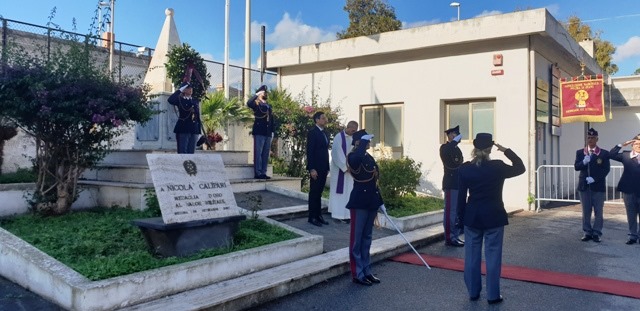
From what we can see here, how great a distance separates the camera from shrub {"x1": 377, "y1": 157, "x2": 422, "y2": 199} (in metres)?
10.5

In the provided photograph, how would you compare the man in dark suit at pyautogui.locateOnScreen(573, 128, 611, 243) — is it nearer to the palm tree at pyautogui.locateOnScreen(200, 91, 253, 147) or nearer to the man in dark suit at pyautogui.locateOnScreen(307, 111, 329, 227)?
the man in dark suit at pyautogui.locateOnScreen(307, 111, 329, 227)

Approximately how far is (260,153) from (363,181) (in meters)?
4.80

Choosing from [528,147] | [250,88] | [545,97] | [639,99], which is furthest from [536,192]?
[250,88]

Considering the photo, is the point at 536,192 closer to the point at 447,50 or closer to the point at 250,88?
the point at 447,50

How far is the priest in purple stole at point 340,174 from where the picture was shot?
341 inches

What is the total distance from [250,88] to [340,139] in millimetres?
10919

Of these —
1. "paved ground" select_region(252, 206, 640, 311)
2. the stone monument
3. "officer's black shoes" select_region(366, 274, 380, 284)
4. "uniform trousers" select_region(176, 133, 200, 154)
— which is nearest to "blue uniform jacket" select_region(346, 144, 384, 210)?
"officer's black shoes" select_region(366, 274, 380, 284)

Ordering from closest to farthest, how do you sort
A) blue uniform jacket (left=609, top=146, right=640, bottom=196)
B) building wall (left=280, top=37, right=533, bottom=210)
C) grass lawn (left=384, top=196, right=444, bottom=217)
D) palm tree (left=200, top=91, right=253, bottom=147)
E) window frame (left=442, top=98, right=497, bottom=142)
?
blue uniform jacket (left=609, top=146, right=640, bottom=196)
grass lawn (left=384, top=196, right=444, bottom=217)
building wall (left=280, top=37, right=533, bottom=210)
palm tree (left=200, top=91, right=253, bottom=147)
window frame (left=442, top=98, right=497, bottom=142)

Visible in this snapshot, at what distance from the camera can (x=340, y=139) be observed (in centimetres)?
879

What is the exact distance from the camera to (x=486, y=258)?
17.4ft

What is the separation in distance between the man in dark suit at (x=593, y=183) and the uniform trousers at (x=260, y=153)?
602cm

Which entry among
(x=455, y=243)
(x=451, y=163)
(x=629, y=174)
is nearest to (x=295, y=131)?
Answer: (x=451, y=163)

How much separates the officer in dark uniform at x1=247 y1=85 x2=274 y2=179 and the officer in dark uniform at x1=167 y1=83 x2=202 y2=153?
125 centimetres

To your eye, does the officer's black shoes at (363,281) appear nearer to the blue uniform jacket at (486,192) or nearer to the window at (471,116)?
the blue uniform jacket at (486,192)
